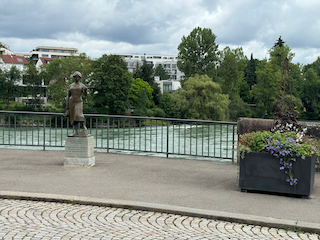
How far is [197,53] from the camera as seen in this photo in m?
70.9

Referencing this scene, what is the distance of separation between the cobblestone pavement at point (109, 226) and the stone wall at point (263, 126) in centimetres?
420

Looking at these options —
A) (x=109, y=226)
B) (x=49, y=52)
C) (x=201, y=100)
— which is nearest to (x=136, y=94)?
(x=201, y=100)

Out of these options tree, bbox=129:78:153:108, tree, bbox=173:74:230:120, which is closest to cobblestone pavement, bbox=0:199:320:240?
tree, bbox=173:74:230:120

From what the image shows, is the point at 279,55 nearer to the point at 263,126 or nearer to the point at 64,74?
the point at 64,74

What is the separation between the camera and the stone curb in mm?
5082

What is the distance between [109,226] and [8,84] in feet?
229

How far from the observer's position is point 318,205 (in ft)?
19.9

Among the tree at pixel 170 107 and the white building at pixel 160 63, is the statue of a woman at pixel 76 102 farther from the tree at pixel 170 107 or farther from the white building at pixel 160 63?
the white building at pixel 160 63

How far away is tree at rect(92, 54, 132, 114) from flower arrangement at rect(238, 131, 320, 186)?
50.4 metres

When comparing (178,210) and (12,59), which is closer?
(178,210)

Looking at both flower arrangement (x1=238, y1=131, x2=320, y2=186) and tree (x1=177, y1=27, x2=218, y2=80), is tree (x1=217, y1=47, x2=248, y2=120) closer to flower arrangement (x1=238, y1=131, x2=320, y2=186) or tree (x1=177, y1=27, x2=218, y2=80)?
tree (x1=177, y1=27, x2=218, y2=80)

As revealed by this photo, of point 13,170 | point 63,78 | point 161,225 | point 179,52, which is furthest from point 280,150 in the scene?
point 179,52

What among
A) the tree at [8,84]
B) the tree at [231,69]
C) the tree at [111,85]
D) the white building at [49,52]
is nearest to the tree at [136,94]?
the tree at [111,85]

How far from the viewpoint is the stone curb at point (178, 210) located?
16.7 feet
